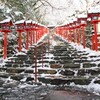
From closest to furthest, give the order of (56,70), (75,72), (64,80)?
(64,80), (75,72), (56,70)

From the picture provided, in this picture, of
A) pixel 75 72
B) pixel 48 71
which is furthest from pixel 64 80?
pixel 48 71

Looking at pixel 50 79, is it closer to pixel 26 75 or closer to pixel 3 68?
pixel 26 75

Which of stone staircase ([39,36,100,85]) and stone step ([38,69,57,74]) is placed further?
stone step ([38,69,57,74])

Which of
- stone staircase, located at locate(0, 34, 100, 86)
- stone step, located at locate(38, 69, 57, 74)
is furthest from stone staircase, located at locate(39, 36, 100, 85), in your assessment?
stone step, located at locate(38, 69, 57, 74)

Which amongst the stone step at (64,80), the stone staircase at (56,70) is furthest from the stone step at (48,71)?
the stone step at (64,80)

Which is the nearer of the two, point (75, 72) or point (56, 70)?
A: point (75, 72)

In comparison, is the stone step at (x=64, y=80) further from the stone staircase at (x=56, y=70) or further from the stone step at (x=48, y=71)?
the stone step at (x=48, y=71)

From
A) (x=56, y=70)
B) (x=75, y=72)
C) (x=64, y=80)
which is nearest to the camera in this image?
(x=64, y=80)

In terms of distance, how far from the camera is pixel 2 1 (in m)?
18.5

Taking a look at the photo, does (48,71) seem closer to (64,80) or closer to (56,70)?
(56,70)

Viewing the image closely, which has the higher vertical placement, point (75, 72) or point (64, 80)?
point (75, 72)

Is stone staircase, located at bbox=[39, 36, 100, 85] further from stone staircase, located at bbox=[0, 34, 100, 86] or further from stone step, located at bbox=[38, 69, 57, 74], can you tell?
stone step, located at bbox=[38, 69, 57, 74]

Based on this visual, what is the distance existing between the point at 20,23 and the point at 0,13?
8.04ft

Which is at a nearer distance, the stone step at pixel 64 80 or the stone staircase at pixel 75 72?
the stone step at pixel 64 80
